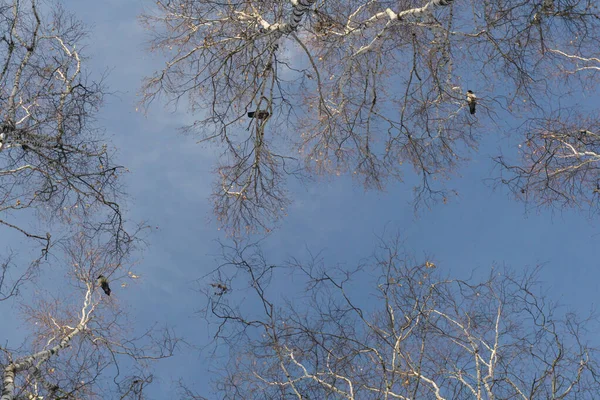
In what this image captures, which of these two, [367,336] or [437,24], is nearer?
[437,24]

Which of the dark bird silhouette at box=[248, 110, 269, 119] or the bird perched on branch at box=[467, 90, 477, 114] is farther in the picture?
the bird perched on branch at box=[467, 90, 477, 114]

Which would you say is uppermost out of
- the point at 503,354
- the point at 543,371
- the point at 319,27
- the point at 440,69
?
the point at 319,27

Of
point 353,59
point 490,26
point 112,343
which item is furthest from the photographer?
point 112,343

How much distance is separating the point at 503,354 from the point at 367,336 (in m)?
2.24

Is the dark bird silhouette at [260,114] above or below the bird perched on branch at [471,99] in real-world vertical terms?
below

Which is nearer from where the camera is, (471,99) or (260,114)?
(260,114)

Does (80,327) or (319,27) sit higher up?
(319,27)

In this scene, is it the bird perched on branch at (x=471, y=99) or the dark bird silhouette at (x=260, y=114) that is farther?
the bird perched on branch at (x=471, y=99)

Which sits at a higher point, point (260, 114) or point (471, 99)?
point (471, 99)

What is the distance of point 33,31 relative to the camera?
8992 millimetres

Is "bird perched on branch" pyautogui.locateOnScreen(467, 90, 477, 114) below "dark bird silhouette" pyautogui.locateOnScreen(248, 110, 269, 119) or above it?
above

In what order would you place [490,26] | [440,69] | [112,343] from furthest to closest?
[112,343]
[440,69]
[490,26]

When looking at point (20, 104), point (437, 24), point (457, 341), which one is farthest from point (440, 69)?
point (20, 104)

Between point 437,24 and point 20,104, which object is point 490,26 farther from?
point 20,104
